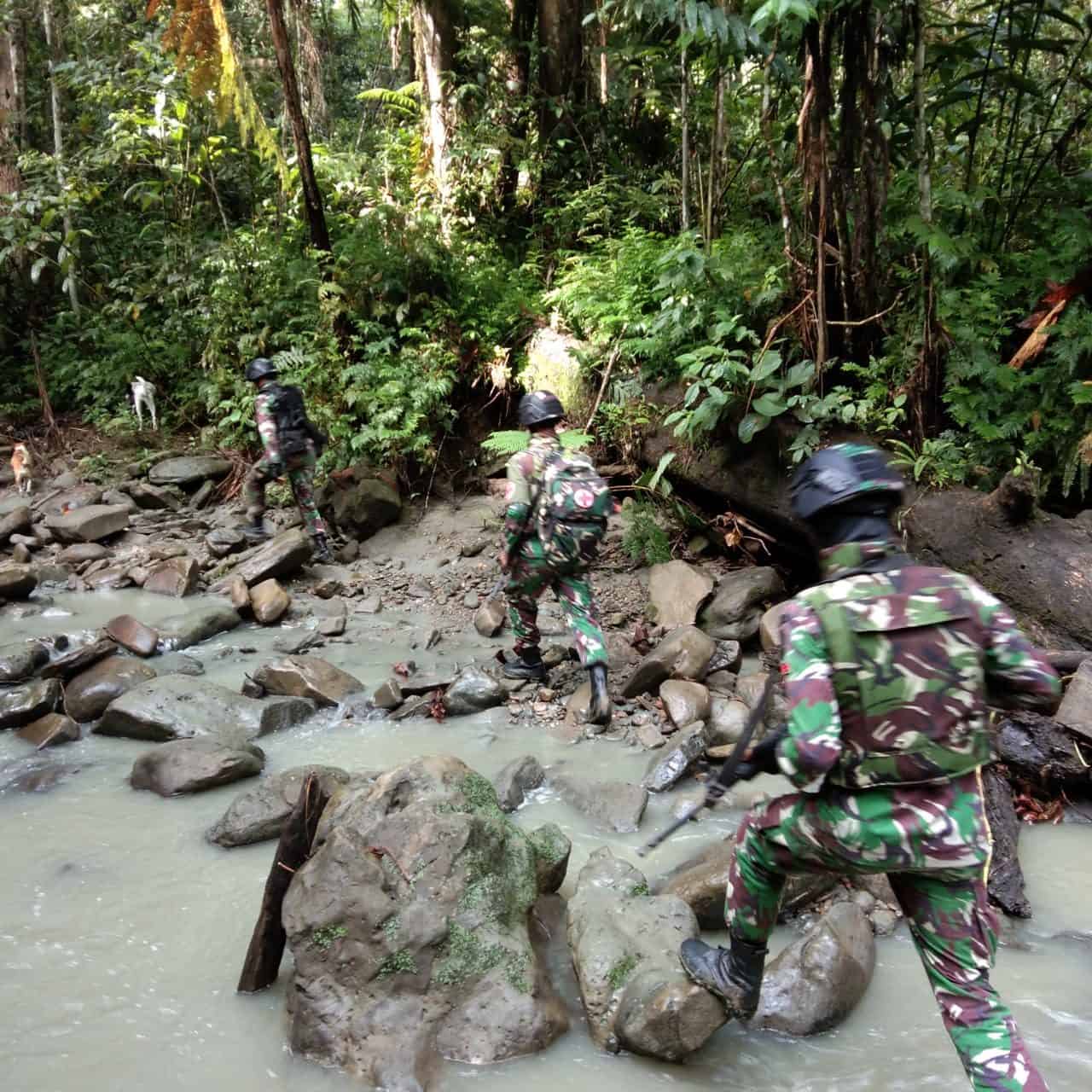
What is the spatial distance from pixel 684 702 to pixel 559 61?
10447mm

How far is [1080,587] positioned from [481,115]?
1044 cm

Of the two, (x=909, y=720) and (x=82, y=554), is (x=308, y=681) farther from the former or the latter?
(x=82, y=554)

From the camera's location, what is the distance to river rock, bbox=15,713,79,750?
5441 millimetres

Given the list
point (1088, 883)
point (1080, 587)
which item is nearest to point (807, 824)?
point (1088, 883)

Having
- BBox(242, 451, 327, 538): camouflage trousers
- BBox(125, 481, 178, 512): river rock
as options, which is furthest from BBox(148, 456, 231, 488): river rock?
BBox(242, 451, 327, 538): camouflage trousers

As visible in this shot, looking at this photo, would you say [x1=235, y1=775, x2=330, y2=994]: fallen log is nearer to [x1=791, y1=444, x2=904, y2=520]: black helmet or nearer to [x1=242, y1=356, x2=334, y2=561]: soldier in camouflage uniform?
[x1=791, y1=444, x2=904, y2=520]: black helmet

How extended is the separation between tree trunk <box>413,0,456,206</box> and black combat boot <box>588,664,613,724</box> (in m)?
8.74

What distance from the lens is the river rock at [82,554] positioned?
937 centimetres

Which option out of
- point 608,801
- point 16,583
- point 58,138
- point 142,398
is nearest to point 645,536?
point 608,801

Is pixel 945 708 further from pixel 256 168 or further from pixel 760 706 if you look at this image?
pixel 256 168

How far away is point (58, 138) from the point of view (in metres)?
13.9

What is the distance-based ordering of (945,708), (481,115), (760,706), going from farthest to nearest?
(481,115) → (760,706) → (945,708)

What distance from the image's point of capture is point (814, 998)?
2.99 m

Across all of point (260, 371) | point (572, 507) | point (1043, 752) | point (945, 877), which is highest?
point (260, 371)
